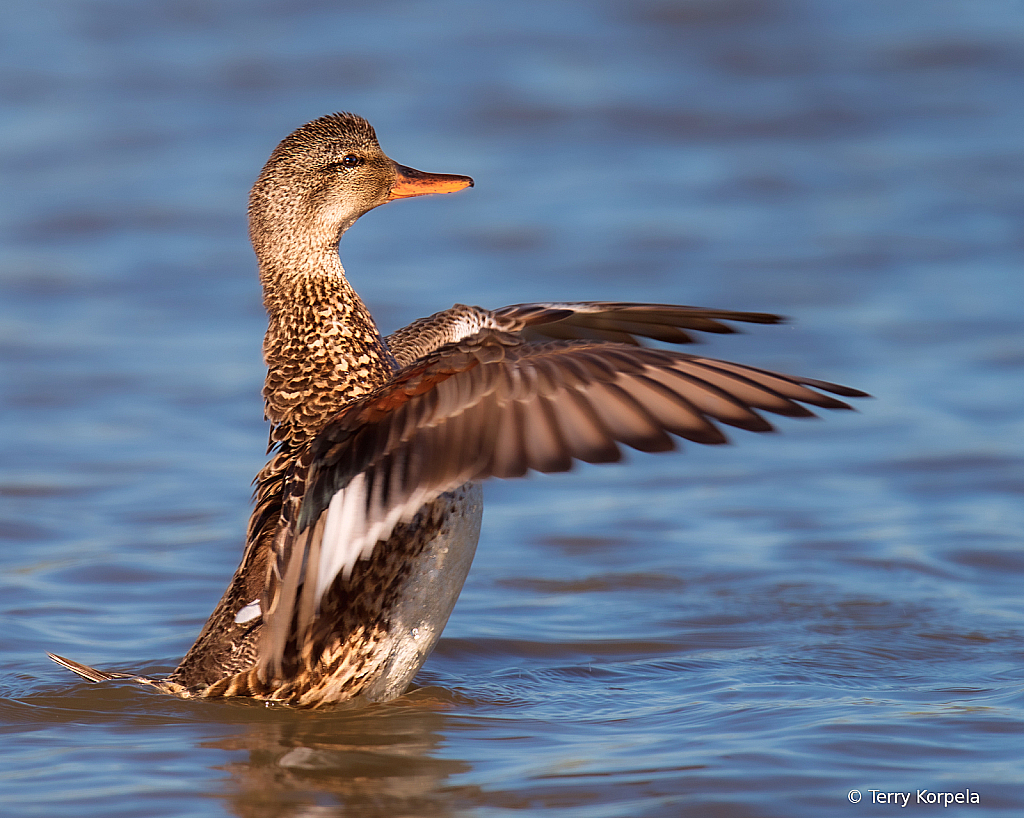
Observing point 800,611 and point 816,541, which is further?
point 816,541

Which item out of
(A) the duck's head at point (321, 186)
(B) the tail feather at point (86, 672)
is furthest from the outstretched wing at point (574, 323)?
(B) the tail feather at point (86, 672)

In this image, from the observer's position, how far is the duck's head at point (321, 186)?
4.73m

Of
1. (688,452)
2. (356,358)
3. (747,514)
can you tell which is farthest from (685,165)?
(356,358)

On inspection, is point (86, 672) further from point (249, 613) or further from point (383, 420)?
point (383, 420)

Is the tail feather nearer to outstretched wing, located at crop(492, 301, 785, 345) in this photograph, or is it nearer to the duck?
the duck

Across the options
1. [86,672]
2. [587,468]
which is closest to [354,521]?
[86,672]

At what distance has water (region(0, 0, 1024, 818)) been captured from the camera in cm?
404

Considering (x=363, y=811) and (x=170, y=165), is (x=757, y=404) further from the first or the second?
(x=170, y=165)

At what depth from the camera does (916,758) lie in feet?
12.8

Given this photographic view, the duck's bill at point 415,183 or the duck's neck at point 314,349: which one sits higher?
the duck's bill at point 415,183

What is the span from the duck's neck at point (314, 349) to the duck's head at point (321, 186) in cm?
8

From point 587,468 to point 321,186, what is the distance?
2.91 metres

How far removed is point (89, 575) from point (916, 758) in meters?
3.29

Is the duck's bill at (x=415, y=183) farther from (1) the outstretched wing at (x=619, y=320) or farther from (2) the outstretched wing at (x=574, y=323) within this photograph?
(1) the outstretched wing at (x=619, y=320)
